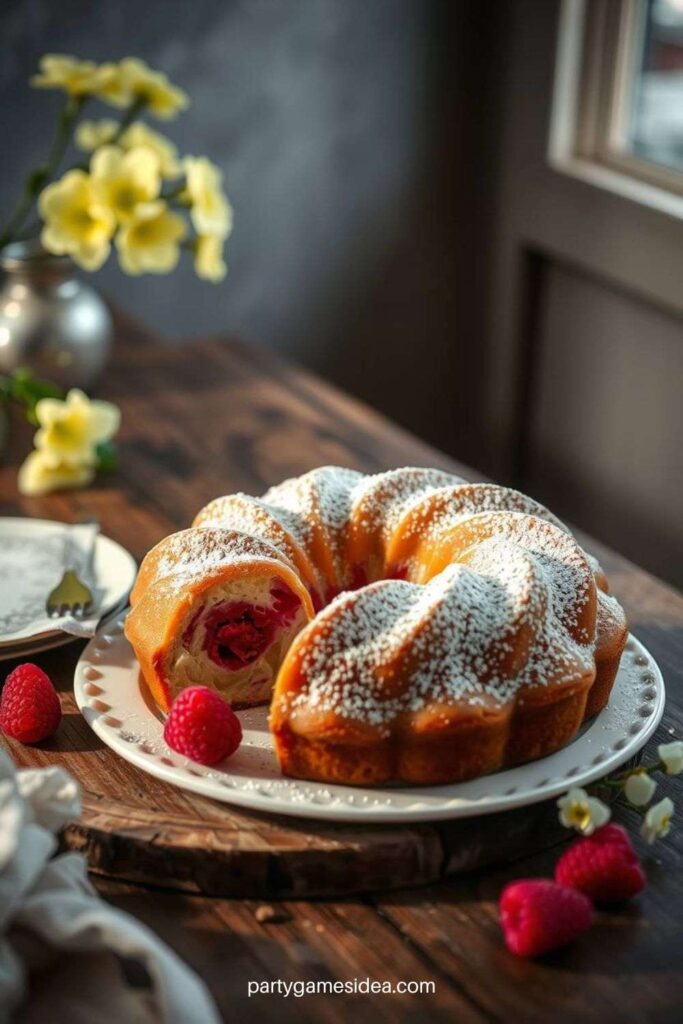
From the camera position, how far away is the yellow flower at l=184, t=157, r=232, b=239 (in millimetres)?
1932

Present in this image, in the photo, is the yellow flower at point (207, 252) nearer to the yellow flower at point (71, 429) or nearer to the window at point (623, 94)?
the yellow flower at point (71, 429)

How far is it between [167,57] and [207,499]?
130cm

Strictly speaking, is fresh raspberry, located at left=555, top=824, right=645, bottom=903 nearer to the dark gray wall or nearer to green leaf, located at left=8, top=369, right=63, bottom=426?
green leaf, located at left=8, top=369, right=63, bottom=426

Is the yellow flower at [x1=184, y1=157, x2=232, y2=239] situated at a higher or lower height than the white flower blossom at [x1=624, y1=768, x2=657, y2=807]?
higher

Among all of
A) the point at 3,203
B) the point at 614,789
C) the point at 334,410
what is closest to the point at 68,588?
the point at 614,789

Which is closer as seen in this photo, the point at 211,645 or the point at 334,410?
the point at 211,645

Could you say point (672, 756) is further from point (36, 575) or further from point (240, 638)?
point (36, 575)

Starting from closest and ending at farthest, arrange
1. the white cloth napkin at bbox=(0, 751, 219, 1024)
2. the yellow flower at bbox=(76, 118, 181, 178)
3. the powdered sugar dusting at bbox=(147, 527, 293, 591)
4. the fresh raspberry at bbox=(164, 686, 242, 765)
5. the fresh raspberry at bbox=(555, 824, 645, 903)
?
the white cloth napkin at bbox=(0, 751, 219, 1024)
the fresh raspberry at bbox=(555, 824, 645, 903)
the fresh raspberry at bbox=(164, 686, 242, 765)
the powdered sugar dusting at bbox=(147, 527, 293, 591)
the yellow flower at bbox=(76, 118, 181, 178)

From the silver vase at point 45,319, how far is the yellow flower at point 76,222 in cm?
16

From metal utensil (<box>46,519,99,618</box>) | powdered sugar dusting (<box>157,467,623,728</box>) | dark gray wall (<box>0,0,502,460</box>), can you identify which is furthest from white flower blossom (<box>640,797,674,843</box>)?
dark gray wall (<box>0,0,502,460</box>)

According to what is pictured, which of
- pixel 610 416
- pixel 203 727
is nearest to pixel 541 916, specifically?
pixel 203 727

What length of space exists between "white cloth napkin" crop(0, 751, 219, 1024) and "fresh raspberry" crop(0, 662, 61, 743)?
9.2 inches

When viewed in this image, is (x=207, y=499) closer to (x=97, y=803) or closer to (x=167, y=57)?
(x=97, y=803)

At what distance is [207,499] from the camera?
180cm
